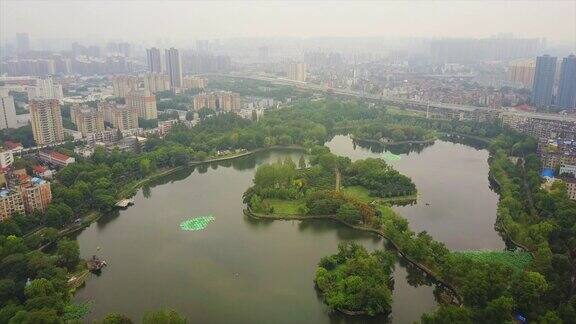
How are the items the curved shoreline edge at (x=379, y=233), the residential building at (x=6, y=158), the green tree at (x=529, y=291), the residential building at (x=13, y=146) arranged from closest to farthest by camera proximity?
the green tree at (x=529, y=291), the curved shoreline edge at (x=379, y=233), the residential building at (x=6, y=158), the residential building at (x=13, y=146)

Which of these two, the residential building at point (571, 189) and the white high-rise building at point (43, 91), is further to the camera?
the white high-rise building at point (43, 91)

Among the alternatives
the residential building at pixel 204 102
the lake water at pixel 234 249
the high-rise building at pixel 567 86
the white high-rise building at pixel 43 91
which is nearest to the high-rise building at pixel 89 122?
the residential building at pixel 204 102

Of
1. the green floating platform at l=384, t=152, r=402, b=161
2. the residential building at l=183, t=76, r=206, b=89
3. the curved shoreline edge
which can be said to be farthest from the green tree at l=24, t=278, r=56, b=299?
the residential building at l=183, t=76, r=206, b=89

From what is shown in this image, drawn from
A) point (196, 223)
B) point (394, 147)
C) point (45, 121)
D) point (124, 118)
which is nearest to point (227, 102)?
point (124, 118)

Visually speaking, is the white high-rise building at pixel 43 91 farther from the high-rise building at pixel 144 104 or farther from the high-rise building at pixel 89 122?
the high-rise building at pixel 89 122

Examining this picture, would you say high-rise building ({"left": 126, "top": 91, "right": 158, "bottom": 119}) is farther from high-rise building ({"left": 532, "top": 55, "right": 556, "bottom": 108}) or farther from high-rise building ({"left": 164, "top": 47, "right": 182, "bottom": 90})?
high-rise building ({"left": 532, "top": 55, "right": 556, "bottom": 108})

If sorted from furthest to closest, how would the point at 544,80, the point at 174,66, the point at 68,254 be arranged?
the point at 174,66 → the point at 544,80 → the point at 68,254

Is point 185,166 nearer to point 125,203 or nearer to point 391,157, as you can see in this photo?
point 125,203
